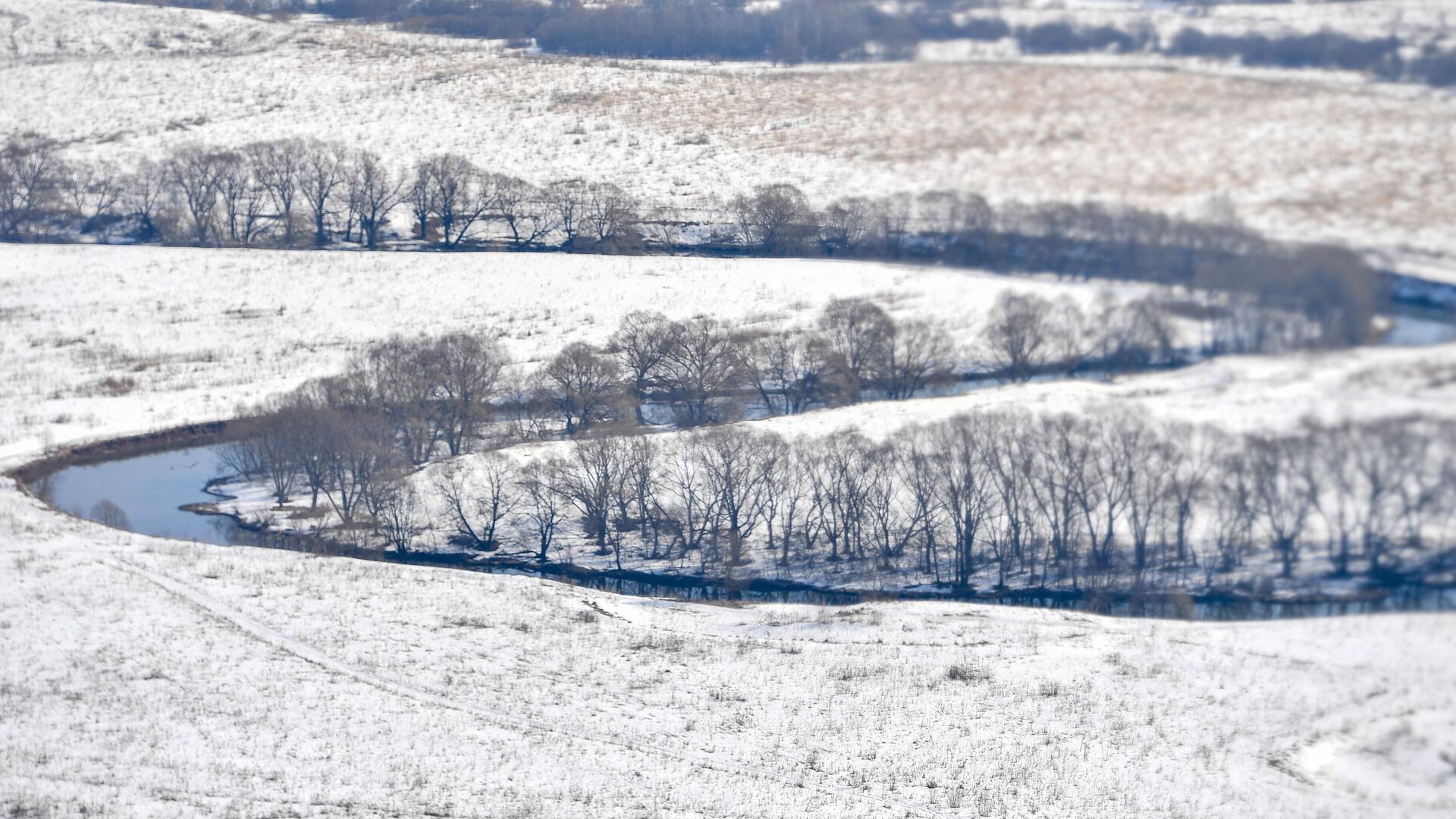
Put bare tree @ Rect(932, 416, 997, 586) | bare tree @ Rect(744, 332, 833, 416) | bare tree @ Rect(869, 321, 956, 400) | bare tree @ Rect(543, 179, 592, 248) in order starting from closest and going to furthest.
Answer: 1. bare tree @ Rect(932, 416, 997, 586)
2. bare tree @ Rect(869, 321, 956, 400)
3. bare tree @ Rect(744, 332, 833, 416)
4. bare tree @ Rect(543, 179, 592, 248)

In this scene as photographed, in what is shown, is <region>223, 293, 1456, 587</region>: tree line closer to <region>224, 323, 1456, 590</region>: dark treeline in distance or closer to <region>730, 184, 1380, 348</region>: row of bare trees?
<region>224, 323, 1456, 590</region>: dark treeline in distance

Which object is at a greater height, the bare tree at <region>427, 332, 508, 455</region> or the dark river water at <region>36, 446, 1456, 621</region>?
the bare tree at <region>427, 332, 508, 455</region>

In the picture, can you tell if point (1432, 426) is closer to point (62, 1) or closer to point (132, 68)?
point (132, 68)

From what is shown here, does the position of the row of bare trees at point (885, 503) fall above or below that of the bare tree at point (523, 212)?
below

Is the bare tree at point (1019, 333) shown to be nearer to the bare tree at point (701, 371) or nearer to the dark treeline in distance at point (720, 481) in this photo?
the dark treeline in distance at point (720, 481)

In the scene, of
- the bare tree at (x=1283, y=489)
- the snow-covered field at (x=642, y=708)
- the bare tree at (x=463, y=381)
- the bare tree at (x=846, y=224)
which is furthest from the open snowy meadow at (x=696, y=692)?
the bare tree at (x=463, y=381)

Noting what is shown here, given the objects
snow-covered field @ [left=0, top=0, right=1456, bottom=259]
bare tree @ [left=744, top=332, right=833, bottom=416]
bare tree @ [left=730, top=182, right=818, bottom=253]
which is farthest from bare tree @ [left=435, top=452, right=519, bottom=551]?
snow-covered field @ [left=0, top=0, right=1456, bottom=259]
